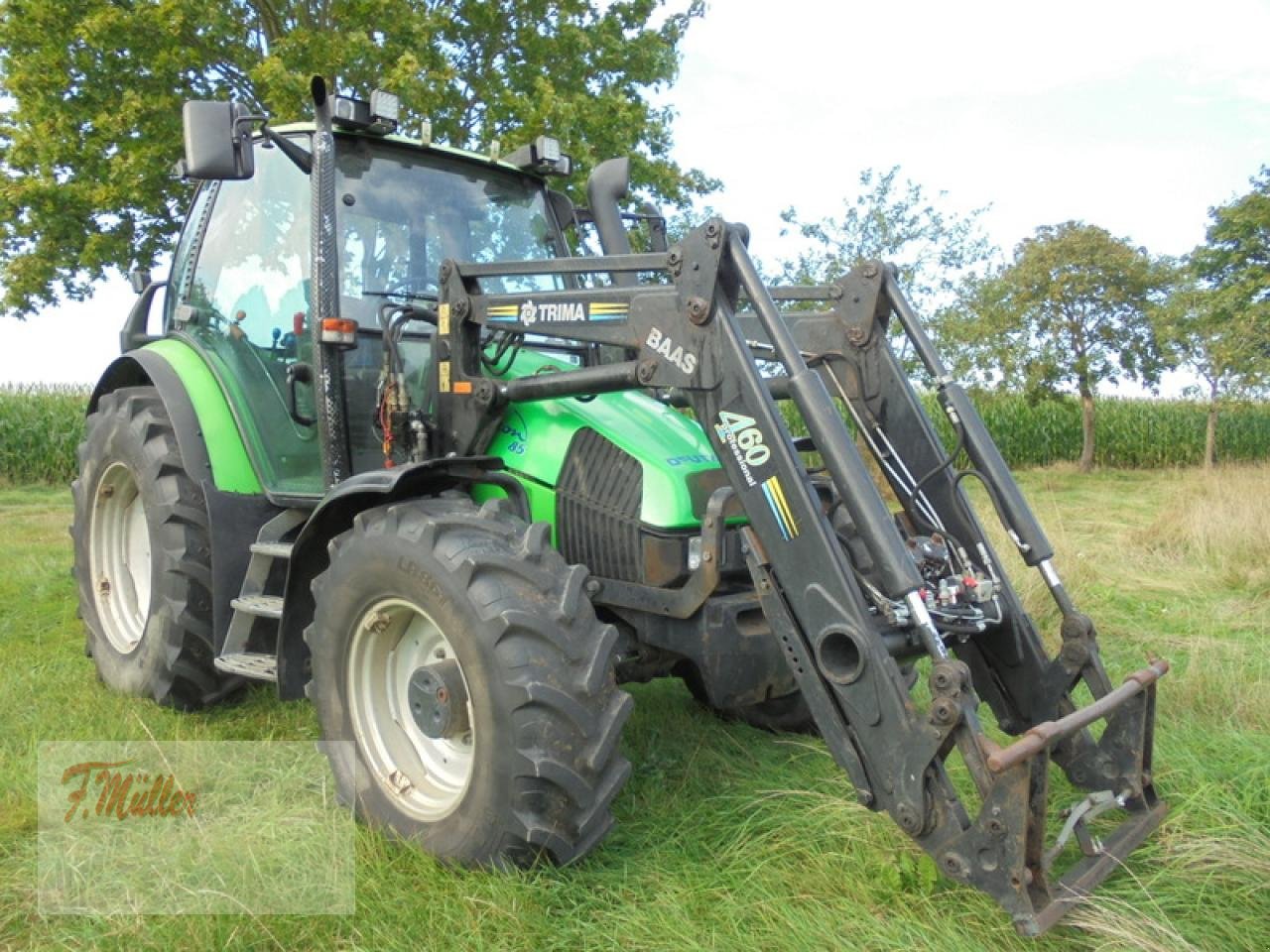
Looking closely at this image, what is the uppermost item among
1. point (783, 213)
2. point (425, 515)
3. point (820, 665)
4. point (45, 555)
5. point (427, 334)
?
point (783, 213)

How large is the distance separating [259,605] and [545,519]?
121 centimetres

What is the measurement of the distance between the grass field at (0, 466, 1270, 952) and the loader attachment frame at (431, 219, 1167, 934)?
0.19 m

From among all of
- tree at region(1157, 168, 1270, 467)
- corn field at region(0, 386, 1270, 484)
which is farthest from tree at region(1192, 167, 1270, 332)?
corn field at region(0, 386, 1270, 484)

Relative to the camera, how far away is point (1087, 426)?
886 inches

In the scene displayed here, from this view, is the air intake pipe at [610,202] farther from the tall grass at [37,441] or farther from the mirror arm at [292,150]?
the tall grass at [37,441]

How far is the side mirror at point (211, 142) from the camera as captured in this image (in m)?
3.56

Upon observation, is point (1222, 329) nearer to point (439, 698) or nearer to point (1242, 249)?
point (1242, 249)

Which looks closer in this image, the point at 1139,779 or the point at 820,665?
the point at 820,665

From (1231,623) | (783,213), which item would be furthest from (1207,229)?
(1231,623)

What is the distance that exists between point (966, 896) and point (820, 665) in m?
0.70

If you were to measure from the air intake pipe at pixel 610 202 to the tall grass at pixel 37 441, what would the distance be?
47.5 feet

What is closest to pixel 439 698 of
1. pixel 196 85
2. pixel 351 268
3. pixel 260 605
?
pixel 260 605

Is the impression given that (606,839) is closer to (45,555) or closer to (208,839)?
(208,839)

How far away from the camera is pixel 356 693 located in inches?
133
